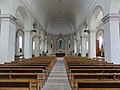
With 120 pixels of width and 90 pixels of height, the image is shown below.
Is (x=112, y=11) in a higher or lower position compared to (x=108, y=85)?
higher

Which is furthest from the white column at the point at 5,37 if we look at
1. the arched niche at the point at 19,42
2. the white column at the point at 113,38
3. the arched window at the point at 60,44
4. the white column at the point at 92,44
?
the arched window at the point at 60,44

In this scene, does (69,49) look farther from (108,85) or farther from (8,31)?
(108,85)

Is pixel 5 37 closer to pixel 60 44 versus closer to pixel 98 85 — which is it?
pixel 98 85

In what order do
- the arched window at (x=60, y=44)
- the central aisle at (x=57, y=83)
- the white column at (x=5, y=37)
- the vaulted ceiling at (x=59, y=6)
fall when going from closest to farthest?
the central aisle at (x=57, y=83)
the white column at (x=5, y=37)
the vaulted ceiling at (x=59, y=6)
the arched window at (x=60, y=44)

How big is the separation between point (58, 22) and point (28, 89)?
1186 inches

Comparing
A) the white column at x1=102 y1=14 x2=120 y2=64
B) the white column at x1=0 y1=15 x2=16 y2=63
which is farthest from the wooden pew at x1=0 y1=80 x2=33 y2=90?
the white column at x1=102 y1=14 x2=120 y2=64

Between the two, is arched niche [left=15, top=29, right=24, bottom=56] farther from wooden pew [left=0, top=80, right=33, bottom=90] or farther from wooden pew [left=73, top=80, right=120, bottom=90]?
wooden pew [left=73, top=80, right=120, bottom=90]

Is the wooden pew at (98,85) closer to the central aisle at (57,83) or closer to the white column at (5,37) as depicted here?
the central aisle at (57,83)

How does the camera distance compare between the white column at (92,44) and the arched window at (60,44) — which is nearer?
the white column at (92,44)

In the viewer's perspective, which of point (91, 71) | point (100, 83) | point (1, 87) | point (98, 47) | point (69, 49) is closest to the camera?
point (100, 83)

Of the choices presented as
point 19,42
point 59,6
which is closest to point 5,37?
point 59,6

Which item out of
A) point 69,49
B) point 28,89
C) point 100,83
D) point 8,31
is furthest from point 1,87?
point 69,49

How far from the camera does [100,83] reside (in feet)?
8.98

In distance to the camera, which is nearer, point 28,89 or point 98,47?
point 28,89
